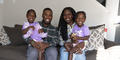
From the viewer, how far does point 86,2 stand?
3527 mm

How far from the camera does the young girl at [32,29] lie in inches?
97.5

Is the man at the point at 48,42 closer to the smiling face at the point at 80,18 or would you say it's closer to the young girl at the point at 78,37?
the young girl at the point at 78,37

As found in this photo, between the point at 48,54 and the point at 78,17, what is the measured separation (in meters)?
0.61

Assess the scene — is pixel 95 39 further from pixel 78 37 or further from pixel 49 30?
pixel 49 30

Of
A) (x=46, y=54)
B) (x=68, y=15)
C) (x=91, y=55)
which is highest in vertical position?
(x=68, y=15)

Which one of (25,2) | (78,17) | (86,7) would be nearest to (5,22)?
(25,2)

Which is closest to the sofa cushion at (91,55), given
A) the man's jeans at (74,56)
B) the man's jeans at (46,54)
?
the man's jeans at (74,56)

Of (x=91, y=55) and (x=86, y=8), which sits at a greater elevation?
(x=86, y=8)

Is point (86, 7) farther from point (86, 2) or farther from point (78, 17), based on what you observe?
point (78, 17)

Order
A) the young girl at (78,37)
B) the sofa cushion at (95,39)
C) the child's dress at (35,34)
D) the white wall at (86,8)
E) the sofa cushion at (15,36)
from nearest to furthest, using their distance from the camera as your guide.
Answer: the young girl at (78,37)
the child's dress at (35,34)
the sofa cushion at (95,39)
the sofa cushion at (15,36)
the white wall at (86,8)

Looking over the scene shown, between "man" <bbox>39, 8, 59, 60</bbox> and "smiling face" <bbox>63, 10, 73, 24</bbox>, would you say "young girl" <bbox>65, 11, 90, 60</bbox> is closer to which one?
"smiling face" <bbox>63, 10, 73, 24</bbox>

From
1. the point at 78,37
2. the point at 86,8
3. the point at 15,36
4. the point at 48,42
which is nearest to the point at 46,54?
the point at 48,42

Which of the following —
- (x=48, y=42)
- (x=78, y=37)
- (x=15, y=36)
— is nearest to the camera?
(x=78, y=37)

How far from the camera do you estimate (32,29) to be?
248 centimetres
